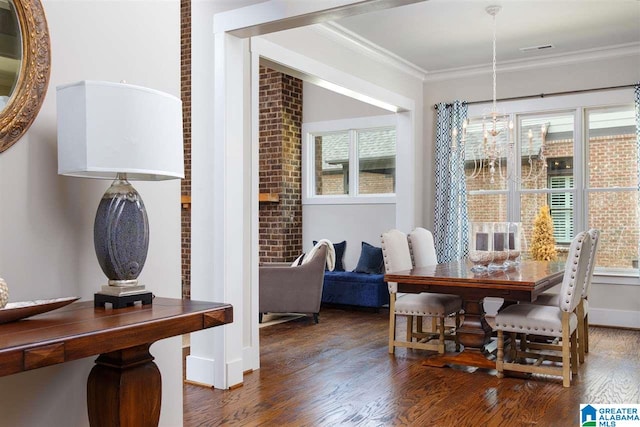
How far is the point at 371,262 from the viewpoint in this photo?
272 inches

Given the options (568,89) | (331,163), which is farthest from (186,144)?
(568,89)

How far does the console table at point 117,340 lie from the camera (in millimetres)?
1565

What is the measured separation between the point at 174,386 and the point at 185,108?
5550 millimetres

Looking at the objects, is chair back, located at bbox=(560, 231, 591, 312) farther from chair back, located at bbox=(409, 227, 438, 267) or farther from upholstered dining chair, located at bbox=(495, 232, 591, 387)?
chair back, located at bbox=(409, 227, 438, 267)

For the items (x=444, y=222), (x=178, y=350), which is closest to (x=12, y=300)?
(x=178, y=350)

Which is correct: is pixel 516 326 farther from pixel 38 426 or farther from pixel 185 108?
pixel 185 108

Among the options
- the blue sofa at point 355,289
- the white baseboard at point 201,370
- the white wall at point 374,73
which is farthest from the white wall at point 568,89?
the white baseboard at point 201,370

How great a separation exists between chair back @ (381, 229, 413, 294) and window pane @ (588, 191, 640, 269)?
95.0 inches

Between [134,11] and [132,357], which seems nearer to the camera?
[132,357]

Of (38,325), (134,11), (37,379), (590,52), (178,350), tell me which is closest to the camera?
(38,325)

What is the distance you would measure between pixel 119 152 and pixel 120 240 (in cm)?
31

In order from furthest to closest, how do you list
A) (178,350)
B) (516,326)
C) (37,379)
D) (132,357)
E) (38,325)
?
(516,326) < (178,350) < (37,379) < (132,357) < (38,325)

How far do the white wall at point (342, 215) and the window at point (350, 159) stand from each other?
109 mm

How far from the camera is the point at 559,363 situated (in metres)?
4.32
